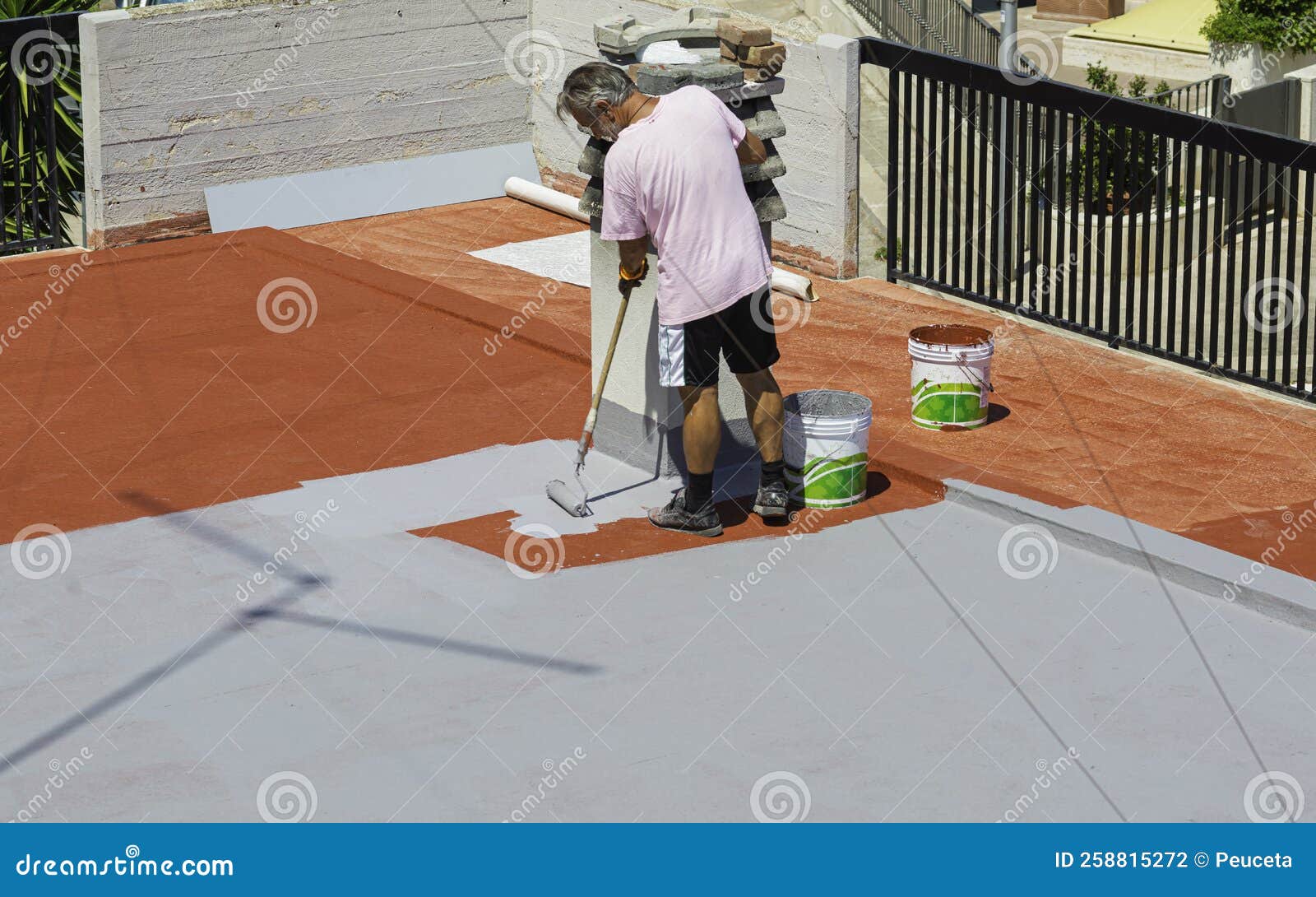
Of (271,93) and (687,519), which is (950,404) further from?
(271,93)

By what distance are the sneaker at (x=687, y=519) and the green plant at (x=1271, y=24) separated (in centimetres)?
2451

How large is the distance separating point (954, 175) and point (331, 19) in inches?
210

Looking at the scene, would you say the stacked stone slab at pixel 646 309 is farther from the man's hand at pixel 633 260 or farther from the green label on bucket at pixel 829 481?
the green label on bucket at pixel 829 481

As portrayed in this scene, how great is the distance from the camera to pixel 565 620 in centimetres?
764

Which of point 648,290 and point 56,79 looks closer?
point 648,290

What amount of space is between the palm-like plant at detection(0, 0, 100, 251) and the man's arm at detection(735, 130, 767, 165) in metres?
7.39

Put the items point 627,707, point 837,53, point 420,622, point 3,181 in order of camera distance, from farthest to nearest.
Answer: point 3,181 < point 837,53 < point 420,622 < point 627,707

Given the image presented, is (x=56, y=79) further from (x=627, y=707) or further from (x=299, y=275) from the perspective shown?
(x=627, y=707)

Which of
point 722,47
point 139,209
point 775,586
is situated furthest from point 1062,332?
point 139,209

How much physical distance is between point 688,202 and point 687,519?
1.42 metres

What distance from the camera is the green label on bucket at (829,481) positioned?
342 inches

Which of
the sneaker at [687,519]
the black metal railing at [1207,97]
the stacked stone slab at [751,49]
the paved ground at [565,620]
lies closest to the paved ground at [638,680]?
the paved ground at [565,620]

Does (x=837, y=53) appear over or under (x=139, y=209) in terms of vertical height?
over

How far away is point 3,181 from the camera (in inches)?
559
